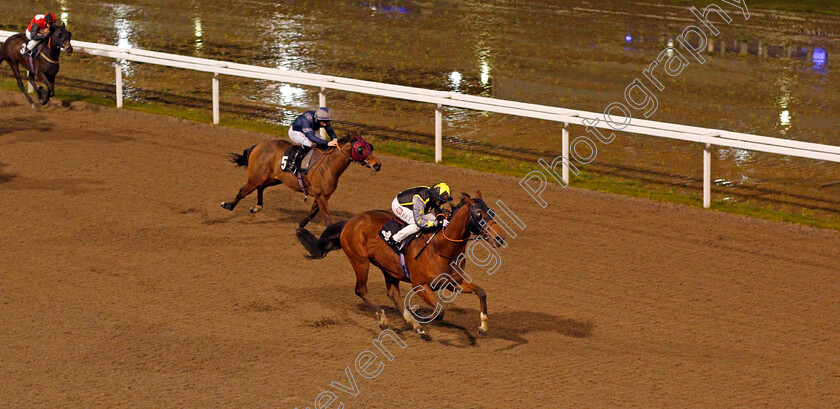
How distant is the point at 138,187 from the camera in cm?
1226

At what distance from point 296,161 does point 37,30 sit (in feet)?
23.8

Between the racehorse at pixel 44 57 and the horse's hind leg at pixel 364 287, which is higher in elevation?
the racehorse at pixel 44 57

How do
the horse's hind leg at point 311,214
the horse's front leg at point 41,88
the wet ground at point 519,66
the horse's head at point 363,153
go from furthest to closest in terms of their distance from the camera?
the horse's front leg at point 41,88 → the wet ground at point 519,66 → the horse's hind leg at point 311,214 → the horse's head at point 363,153

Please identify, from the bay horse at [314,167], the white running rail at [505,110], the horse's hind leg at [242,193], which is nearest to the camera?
the bay horse at [314,167]

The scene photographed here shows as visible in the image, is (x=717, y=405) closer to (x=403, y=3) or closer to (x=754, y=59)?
(x=754, y=59)

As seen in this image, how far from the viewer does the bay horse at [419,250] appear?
7.43 meters

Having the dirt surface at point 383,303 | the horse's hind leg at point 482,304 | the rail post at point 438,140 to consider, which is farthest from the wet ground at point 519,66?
the horse's hind leg at point 482,304

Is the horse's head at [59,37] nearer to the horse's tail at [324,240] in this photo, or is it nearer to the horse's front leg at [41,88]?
the horse's front leg at [41,88]

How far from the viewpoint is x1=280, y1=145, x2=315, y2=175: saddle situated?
34.6 ft

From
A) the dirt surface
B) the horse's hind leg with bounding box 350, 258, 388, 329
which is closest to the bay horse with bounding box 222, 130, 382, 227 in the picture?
the dirt surface

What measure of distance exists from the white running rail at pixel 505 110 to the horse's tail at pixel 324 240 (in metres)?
4.47

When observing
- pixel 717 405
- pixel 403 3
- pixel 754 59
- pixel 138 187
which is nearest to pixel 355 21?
pixel 403 3

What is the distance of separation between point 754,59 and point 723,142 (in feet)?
29.0

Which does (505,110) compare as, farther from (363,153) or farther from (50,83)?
(50,83)
